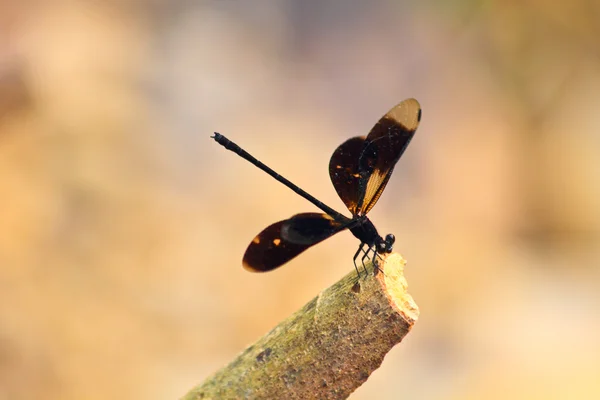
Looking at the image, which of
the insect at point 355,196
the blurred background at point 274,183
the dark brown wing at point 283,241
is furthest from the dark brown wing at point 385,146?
the blurred background at point 274,183

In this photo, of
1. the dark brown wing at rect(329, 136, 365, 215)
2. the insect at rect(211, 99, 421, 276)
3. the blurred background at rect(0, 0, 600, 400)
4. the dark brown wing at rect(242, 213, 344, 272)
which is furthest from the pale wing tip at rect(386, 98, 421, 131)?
the blurred background at rect(0, 0, 600, 400)

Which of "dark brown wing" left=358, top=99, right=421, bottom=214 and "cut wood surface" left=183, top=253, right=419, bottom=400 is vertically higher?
"dark brown wing" left=358, top=99, right=421, bottom=214

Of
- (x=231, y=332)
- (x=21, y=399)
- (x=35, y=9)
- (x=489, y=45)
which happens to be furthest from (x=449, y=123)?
(x=21, y=399)

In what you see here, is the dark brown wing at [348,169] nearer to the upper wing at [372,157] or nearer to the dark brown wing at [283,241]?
the upper wing at [372,157]

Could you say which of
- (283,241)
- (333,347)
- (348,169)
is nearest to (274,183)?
(348,169)

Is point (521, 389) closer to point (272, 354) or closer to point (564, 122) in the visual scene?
point (564, 122)

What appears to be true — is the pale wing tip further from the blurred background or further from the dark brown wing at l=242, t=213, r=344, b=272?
the blurred background
